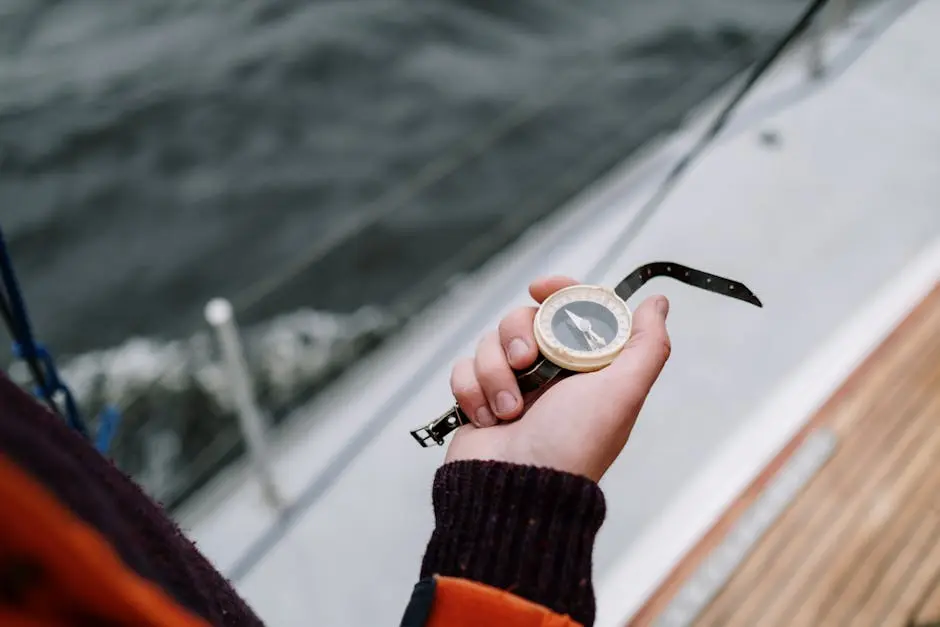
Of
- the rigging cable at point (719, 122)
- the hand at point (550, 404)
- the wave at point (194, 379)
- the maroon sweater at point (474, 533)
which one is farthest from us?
the wave at point (194, 379)

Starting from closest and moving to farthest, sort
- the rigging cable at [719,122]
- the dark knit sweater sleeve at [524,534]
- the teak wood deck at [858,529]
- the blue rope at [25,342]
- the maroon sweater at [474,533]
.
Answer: the maroon sweater at [474,533] → the dark knit sweater sleeve at [524,534] → the blue rope at [25,342] → the teak wood deck at [858,529] → the rigging cable at [719,122]

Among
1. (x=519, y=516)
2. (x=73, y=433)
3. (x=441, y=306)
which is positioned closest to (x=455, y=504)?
(x=519, y=516)

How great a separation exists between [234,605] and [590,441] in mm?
309

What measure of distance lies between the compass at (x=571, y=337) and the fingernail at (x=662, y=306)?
0.03 meters

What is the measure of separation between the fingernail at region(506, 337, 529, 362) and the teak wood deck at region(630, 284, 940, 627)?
2.03 ft

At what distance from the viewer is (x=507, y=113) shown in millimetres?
3521

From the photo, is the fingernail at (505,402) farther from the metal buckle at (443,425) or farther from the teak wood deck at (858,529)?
the teak wood deck at (858,529)

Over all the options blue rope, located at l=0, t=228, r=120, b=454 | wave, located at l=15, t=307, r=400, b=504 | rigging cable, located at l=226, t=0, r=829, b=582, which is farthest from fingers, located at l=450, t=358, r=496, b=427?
wave, located at l=15, t=307, r=400, b=504

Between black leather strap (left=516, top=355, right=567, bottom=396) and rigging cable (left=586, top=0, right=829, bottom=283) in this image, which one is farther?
rigging cable (left=586, top=0, right=829, bottom=283)

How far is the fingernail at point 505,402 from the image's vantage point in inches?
26.9

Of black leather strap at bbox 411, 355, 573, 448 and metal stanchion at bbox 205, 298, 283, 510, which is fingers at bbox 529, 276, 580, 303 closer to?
black leather strap at bbox 411, 355, 573, 448

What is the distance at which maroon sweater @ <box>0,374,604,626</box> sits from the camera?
387mm

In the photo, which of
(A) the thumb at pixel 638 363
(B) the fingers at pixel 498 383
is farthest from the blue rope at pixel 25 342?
(A) the thumb at pixel 638 363

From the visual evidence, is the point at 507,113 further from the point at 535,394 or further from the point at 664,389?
the point at 535,394
